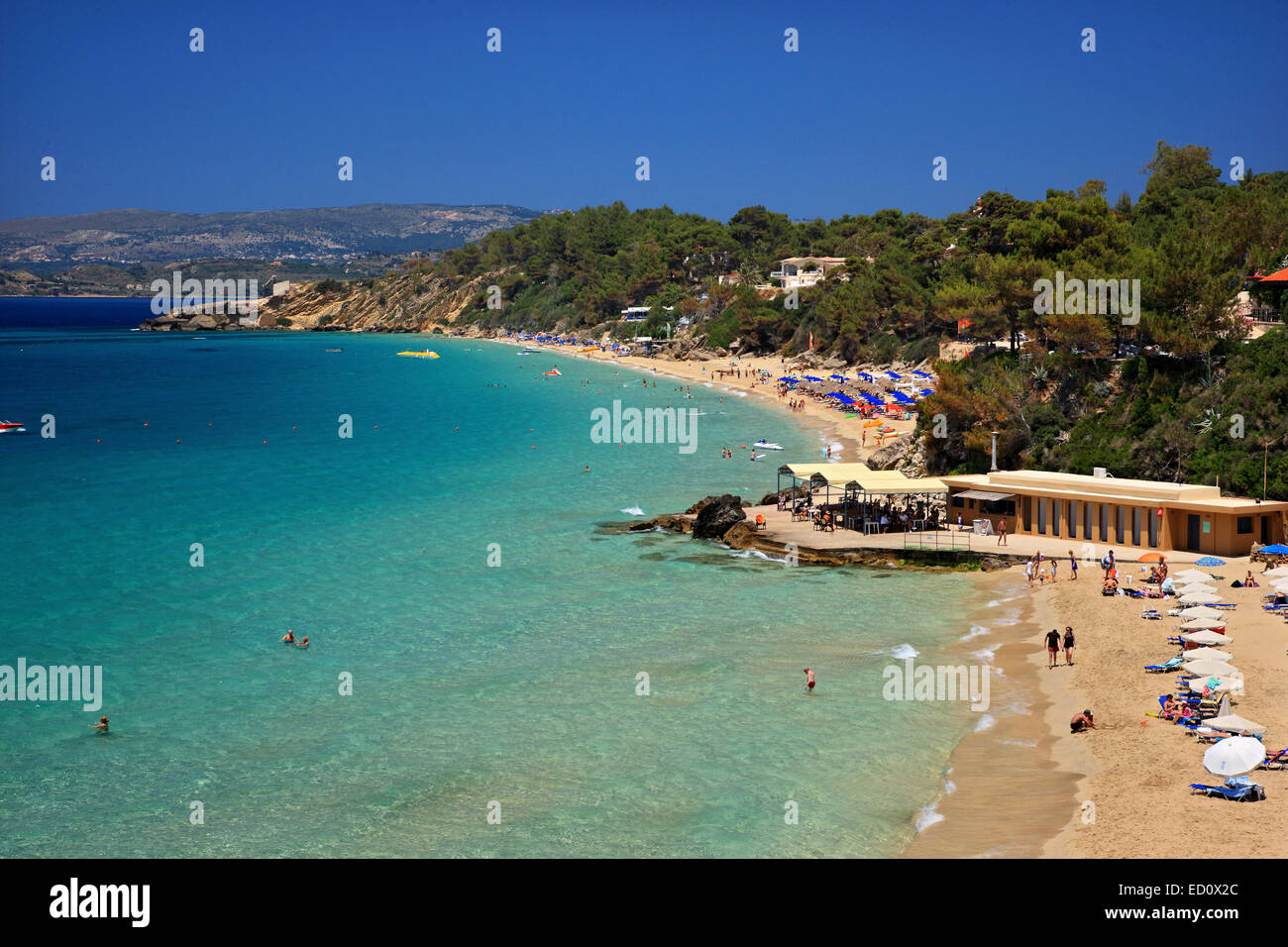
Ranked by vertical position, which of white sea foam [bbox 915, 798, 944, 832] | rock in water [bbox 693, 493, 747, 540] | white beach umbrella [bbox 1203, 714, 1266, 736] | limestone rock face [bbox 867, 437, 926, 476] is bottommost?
white sea foam [bbox 915, 798, 944, 832]

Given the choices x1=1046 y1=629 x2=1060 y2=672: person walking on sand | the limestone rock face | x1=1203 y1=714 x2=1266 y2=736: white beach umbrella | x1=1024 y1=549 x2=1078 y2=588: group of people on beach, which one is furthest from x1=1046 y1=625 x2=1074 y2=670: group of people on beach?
the limestone rock face

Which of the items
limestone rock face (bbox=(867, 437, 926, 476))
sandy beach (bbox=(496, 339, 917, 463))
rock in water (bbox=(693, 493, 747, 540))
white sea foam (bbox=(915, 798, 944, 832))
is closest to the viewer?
white sea foam (bbox=(915, 798, 944, 832))

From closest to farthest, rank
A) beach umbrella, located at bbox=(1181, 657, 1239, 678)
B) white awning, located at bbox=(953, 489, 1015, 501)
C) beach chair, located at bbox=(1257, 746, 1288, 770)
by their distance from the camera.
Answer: beach chair, located at bbox=(1257, 746, 1288, 770) < beach umbrella, located at bbox=(1181, 657, 1239, 678) < white awning, located at bbox=(953, 489, 1015, 501)

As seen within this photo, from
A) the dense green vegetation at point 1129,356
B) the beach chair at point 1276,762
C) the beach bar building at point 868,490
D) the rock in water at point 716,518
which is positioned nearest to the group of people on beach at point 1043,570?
the beach bar building at point 868,490

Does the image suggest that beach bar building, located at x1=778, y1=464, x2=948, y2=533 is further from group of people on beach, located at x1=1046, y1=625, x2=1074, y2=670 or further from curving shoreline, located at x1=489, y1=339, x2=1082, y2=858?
group of people on beach, located at x1=1046, y1=625, x2=1074, y2=670

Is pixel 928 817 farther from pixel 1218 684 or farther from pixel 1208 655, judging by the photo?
pixel 1208 655

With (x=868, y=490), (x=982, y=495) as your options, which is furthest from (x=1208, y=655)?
(x=868, y=490)
